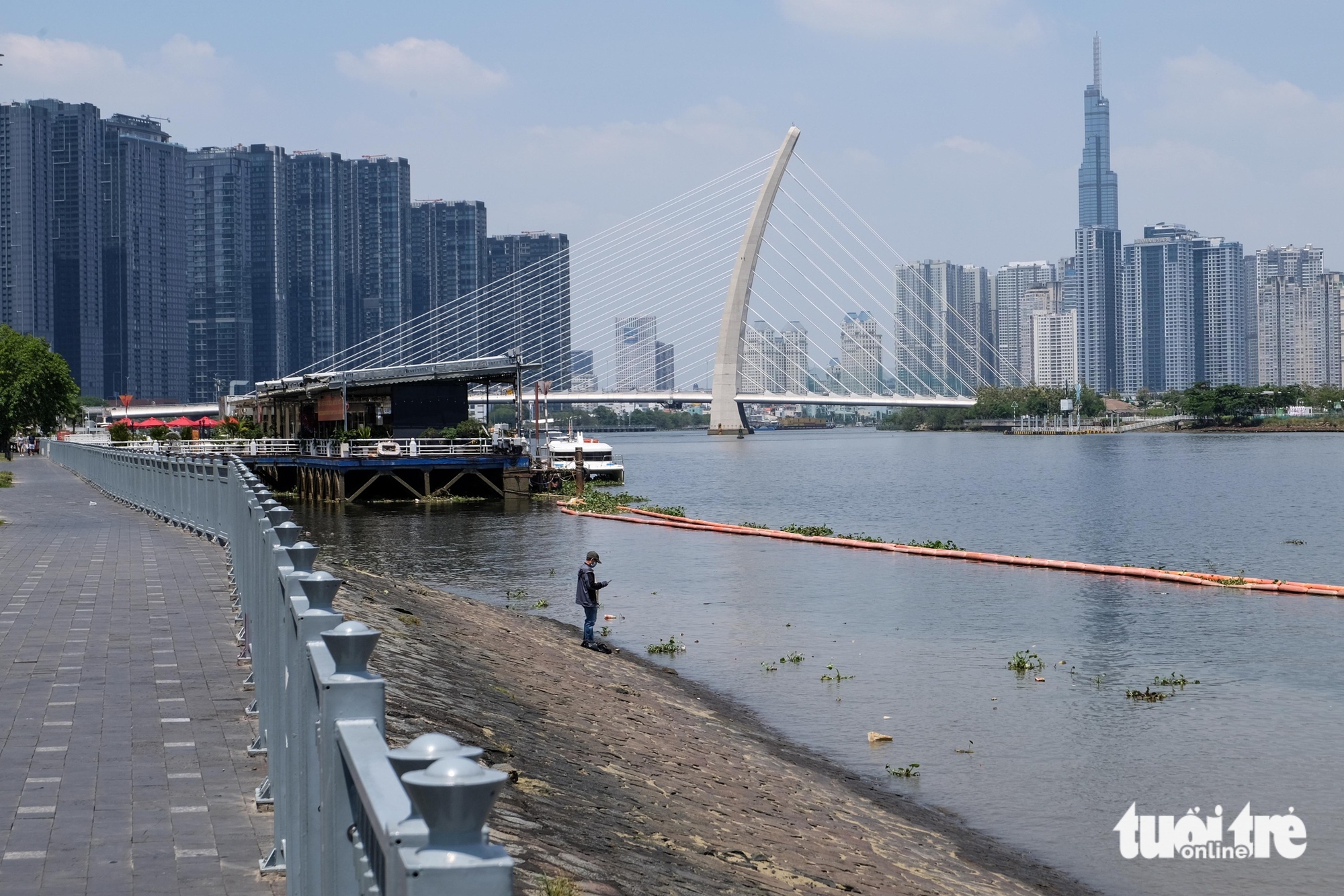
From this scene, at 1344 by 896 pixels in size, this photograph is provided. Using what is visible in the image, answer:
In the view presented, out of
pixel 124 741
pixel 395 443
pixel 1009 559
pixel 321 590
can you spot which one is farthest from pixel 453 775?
pixel 395 443

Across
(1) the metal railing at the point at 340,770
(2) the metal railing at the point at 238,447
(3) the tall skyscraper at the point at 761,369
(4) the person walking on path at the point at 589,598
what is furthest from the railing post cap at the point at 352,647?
(3) the tall skyscraper at the point at 761,369

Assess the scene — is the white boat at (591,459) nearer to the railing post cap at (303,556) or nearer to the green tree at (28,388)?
the green tree at (28,388)

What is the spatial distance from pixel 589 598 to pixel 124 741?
11672 mm

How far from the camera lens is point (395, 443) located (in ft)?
200

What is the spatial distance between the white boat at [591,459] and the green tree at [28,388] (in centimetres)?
3048

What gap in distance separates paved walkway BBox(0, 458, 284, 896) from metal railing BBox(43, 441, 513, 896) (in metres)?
0.28

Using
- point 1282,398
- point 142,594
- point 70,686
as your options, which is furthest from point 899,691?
point 1282,398

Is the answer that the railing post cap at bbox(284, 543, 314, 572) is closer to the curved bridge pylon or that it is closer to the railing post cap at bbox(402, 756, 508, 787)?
the railing post cap at bbox(402, 756, 508, 787)

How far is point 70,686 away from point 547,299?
147 m

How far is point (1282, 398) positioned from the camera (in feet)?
615

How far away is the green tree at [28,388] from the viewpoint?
77938 mm

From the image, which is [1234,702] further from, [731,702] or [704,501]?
[704,501]

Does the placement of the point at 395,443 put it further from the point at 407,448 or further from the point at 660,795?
the point at 660,795

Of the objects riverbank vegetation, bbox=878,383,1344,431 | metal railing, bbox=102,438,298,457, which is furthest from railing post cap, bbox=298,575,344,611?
riverbank vegetation, bbox=878,383,1344,431
